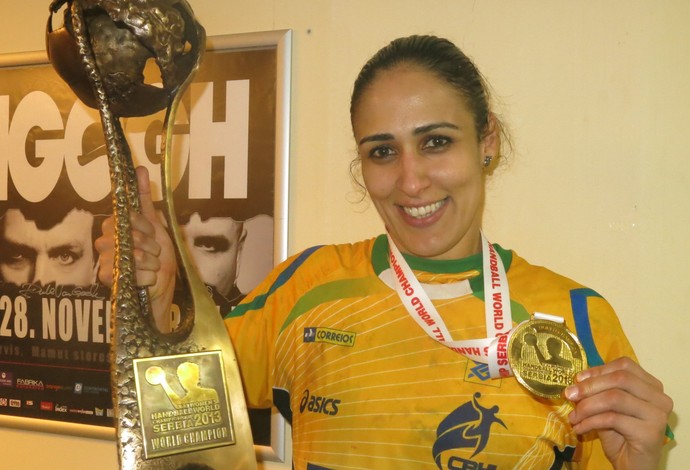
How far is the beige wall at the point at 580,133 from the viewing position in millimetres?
1310

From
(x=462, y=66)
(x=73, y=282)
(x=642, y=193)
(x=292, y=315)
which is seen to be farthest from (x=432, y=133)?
(x=73, y=282)

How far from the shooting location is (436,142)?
1.06 meters

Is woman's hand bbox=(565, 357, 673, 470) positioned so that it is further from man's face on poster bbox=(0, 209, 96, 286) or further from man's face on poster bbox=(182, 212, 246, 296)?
man's face on poster bbox=(0, 209, 96, 286)

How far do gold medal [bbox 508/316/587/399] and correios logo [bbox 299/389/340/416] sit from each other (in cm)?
30

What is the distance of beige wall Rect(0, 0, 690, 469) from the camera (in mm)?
1310

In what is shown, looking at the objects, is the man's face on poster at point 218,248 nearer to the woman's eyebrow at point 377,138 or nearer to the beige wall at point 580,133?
the beige wall at point 580,133

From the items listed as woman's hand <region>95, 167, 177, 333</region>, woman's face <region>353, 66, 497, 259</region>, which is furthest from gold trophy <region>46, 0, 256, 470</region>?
woman's face <region>353, 66, 497, 259</region>

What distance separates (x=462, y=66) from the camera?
1104mm

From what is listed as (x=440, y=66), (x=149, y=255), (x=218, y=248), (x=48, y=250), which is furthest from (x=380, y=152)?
(x=48, y=250)

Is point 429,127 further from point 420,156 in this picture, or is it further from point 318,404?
point 318,404

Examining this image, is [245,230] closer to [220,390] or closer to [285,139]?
[285,139]

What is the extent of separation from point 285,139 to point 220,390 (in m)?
0.71

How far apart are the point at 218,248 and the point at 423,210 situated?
64 centimetres

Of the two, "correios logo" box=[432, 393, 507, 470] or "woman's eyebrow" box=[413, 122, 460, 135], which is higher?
"woman's eyebrow" box=[413, 122, 460, 135]
